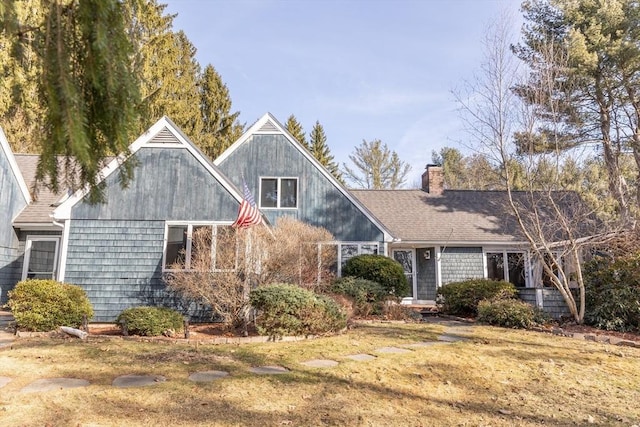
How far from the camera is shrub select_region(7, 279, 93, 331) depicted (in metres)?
8.43

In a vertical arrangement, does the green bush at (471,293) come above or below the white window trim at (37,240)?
below

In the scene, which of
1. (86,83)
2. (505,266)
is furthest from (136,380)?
(505,266)

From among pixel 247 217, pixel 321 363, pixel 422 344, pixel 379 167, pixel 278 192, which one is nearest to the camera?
pixel 321 363

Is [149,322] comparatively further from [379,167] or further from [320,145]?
[379,167]

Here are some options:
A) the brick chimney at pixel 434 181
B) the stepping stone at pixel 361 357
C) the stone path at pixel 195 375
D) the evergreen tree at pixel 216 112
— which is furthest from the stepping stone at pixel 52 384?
the evergreen tree at pixel 216 112

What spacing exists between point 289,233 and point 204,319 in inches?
122

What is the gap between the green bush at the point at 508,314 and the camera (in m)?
10.5

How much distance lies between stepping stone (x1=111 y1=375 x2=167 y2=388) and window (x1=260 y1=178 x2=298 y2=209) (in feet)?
35.5

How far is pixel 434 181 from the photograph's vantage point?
20.6 metres

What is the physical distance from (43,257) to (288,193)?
9.03m

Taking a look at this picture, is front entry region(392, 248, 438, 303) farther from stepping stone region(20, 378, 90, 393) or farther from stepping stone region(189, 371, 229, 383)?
stepping stone region(20, 378, 90, 393)

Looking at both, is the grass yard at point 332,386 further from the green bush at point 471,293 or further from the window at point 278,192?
the window at point 278,192

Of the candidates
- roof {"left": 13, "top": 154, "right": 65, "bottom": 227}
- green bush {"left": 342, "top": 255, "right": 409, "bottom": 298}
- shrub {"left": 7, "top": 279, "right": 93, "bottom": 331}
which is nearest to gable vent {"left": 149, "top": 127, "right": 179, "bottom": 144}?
shrub {"left": 7, "top": 279, "right": 93, "bottom": 331}

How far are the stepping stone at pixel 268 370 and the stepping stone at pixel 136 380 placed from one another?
122 centimetres
